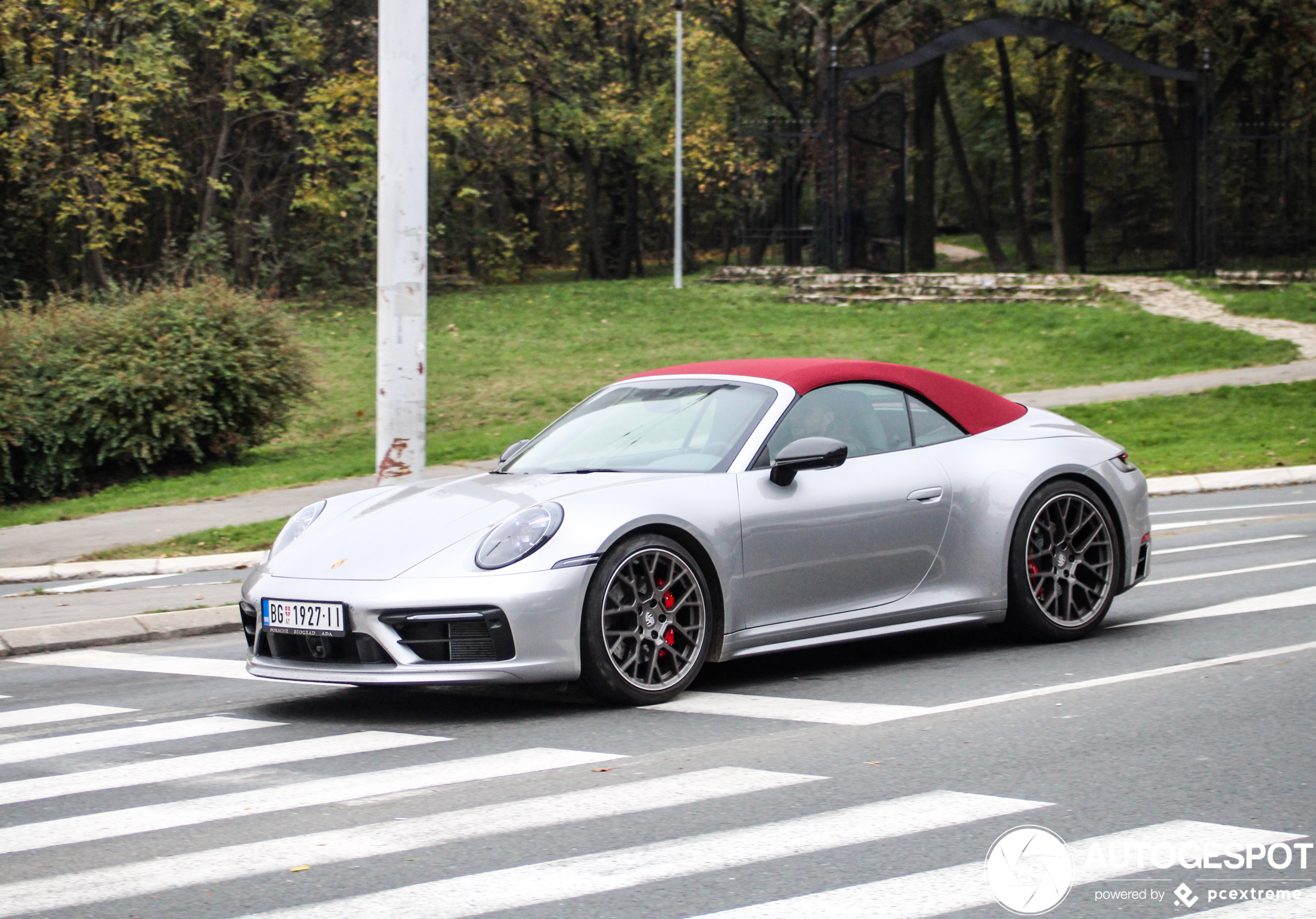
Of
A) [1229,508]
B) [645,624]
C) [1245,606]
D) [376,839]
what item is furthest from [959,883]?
[1229,508]

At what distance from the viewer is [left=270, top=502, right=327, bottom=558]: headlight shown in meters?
6.82

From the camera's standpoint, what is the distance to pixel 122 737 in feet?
20.4

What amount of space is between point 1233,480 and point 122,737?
39.5 ft

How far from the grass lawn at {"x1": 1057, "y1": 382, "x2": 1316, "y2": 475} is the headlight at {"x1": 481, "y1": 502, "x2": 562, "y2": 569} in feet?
34.6

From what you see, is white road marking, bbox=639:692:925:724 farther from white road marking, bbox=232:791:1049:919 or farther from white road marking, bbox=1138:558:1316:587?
white road marking, bbox=1138:558:1316:587

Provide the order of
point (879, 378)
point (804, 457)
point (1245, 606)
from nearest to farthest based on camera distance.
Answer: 1. point (804, 457)
2. point (879, 378)
3. point (1245, 606)

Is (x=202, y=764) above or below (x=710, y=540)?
below

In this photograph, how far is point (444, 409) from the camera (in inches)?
820


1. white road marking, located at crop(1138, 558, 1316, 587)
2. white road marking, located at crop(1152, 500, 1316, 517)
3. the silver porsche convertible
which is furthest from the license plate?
white road marking, located at crop(1152, 500, 1316, 517)

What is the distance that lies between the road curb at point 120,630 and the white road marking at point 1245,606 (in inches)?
200

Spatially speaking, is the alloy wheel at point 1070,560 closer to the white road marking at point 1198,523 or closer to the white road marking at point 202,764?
the white road marking at point 202,764

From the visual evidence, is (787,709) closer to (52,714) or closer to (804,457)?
(804,457)

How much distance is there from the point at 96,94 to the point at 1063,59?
85.3 feet

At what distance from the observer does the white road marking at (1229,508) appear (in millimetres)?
13188
